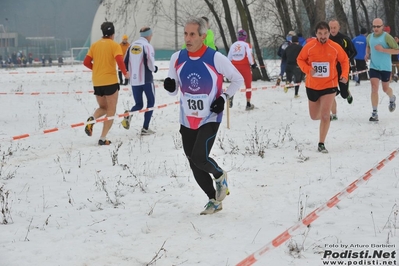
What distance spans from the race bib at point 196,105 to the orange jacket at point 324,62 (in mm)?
3381

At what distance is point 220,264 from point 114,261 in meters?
0.86

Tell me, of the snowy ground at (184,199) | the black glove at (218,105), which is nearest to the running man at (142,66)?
the snowy ground at (184,199)

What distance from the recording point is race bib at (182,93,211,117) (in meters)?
5.39

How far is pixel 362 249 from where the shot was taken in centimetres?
432

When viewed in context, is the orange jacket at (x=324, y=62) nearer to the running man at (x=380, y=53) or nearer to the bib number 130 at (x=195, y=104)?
the running man at (x=380, y=53)

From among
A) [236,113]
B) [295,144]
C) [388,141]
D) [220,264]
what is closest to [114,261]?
[220,264]

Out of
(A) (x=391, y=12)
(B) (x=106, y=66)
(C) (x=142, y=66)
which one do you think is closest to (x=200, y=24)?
(B) (x=106, y=66)

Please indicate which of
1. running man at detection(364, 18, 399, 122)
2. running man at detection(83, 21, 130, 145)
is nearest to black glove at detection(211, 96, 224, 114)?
running man at detection(83, 21, 130, 145)

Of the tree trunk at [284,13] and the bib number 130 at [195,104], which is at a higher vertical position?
the tree trunk at [284,13]

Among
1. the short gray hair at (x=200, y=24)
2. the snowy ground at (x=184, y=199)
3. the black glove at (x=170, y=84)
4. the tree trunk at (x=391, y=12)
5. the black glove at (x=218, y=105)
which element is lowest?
the snowy ground at (x=184, y=199)

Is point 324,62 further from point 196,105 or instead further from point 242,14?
point 242,14

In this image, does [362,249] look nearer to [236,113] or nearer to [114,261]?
[114,261]

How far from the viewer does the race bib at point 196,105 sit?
5395mm

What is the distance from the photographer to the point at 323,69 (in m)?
8.26
